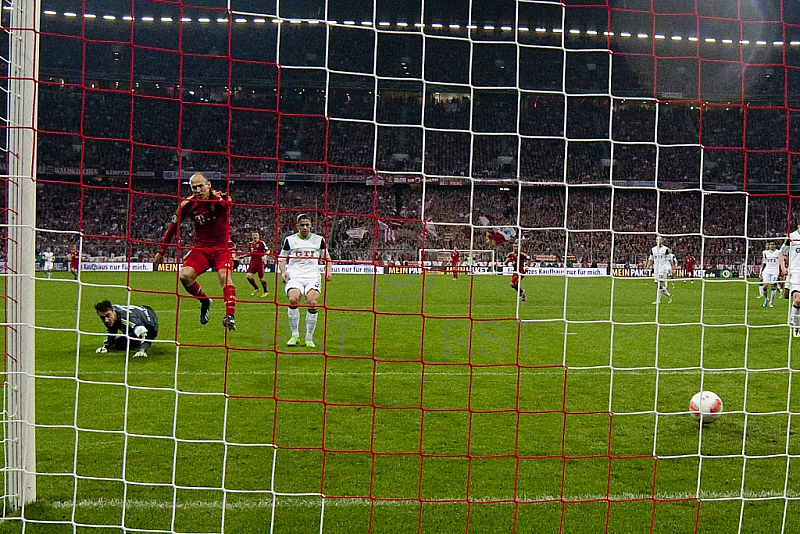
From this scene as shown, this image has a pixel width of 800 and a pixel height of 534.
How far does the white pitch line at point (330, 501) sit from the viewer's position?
449cm

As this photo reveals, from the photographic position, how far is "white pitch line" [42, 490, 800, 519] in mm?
4492

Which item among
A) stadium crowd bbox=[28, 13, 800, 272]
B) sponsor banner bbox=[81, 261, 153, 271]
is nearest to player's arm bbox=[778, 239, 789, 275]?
stadium crowd bbox=[28, 13, 800, 272]

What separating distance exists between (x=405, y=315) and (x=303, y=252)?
205cm

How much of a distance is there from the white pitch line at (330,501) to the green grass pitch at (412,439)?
0.02m

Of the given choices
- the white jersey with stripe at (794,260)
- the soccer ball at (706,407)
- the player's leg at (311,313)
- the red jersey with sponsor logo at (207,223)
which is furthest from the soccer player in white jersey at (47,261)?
the soccer ball at (706,407)

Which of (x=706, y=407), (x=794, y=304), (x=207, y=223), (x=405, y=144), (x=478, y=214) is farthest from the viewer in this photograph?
(x=405, y=144)

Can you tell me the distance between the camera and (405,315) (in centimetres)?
898

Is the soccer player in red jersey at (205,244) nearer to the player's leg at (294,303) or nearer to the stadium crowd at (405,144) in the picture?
the player's leg at (294,303)

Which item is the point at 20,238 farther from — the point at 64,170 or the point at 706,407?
the point at 64,170

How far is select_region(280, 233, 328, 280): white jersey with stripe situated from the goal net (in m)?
0.09

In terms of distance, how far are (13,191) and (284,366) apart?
202 inches

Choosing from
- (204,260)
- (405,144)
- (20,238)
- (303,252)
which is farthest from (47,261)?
(20,238)

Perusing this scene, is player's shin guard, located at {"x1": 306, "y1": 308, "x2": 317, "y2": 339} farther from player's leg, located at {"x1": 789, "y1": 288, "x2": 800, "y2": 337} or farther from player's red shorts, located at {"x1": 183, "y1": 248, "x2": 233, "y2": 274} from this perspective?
player's leg, located at {"x1": 789, "y1": 288, "x2": 800, "y2": 337}

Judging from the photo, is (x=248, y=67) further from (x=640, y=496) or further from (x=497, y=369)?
(x=640, y=496)
